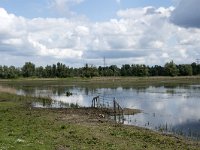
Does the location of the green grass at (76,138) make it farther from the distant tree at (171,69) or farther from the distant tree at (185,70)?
the distant tree at (185,70)

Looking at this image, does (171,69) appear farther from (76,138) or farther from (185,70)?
(76,138)

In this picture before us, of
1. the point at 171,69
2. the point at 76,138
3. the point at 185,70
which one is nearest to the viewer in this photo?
the point at 76,138

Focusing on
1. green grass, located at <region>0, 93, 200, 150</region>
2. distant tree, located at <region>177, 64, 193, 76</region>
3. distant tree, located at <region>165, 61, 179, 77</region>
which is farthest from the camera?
distant tree, located at <region>177, 64, 193, 76</region>

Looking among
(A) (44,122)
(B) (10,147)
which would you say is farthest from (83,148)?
(A) (44,122)

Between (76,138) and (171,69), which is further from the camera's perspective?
(171,69)

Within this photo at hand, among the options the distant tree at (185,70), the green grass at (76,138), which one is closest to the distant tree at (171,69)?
the distant tree at (185,70)

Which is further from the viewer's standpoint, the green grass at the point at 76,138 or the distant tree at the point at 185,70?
the distant tree at the point at 185,70

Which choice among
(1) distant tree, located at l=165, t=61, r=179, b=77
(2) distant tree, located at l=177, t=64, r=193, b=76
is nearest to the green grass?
(1) distant tree, located at l=165, t=61, r=179, b=77

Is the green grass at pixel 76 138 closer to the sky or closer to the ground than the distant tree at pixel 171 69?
closer to the ground

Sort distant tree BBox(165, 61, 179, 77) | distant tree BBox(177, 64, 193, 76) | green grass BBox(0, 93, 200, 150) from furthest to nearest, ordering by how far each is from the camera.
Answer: distant tree BBox(177, 64, 193, 76), distant tree BBox(165, 61, 179, 77), green grass BBox(0, 93, 200, 150)

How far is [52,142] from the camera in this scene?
68.1 feet

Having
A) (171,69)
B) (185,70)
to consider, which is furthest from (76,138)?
(185,70)

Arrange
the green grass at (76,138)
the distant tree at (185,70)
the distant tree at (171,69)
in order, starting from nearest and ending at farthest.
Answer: the green grass at (76,138) < the distant tree at (171,69) < the distant tree at (185,70)

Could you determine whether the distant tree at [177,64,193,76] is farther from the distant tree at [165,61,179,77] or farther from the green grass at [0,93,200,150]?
the green grass at [0,93,200,150]
